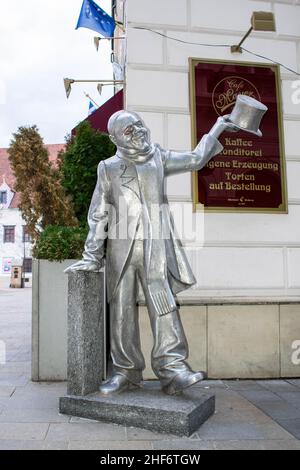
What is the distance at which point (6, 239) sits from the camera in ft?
137

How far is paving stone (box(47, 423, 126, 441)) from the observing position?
3.09 metres

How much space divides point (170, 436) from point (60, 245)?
8.27 ft

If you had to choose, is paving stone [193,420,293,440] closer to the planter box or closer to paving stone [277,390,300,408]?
paving stone [277,390,300,408]

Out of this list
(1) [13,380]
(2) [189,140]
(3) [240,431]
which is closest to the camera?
(3) [240,431]

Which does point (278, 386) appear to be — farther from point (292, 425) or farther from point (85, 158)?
point (85, 158)

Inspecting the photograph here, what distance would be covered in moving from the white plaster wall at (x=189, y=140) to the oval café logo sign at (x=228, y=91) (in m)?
0.29

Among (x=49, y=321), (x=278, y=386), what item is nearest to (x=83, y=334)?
→ (x=49, y=321)

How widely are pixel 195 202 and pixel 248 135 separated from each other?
3.34ft

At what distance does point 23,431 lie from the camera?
325cm

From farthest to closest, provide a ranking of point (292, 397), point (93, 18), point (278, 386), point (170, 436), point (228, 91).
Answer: point (93, 18)
point (228, 91)
point (278, 386)
point (292, 397)
point (170, 436)

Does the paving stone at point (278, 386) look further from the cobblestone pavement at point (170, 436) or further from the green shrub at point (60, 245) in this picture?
the green shrub at point (60, 245)

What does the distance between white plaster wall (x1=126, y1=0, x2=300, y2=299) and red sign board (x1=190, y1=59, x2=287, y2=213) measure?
0.35 ft

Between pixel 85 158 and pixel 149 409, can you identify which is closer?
pixel 149 409
